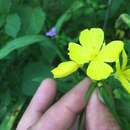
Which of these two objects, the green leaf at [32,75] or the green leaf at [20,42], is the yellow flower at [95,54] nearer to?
the green leaf at [20,42]

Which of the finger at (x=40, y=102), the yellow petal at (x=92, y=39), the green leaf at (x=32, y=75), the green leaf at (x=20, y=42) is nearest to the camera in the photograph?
the yellow petal at (x=92, y=39)

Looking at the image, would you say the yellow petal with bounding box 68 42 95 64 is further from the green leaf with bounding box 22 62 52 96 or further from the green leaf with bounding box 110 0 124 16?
the green leaf with bounding box 110 0 124 16

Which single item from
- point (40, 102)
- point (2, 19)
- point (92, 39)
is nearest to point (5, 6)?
point (2, 19)

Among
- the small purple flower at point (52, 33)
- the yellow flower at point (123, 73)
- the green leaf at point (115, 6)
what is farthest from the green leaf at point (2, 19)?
the yellow flower at point (123, 73)

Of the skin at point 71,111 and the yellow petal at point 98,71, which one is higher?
the yellow petal at point 98,71

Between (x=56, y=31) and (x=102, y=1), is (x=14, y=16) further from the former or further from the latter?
(x=102, y=1)

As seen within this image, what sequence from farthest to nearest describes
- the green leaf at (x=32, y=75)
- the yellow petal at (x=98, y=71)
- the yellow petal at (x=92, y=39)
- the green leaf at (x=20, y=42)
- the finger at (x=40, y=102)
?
the green leaf at (x=32, y=75) → the green leaf at (x=20, y=42) → the finger at (x=40, y=102) → the yellow petal at (x=92, y=39) → the yellow petal at (x=98, y=71)

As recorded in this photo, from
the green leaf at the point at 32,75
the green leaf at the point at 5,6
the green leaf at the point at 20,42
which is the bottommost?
the green leaf at the point at 32,75
